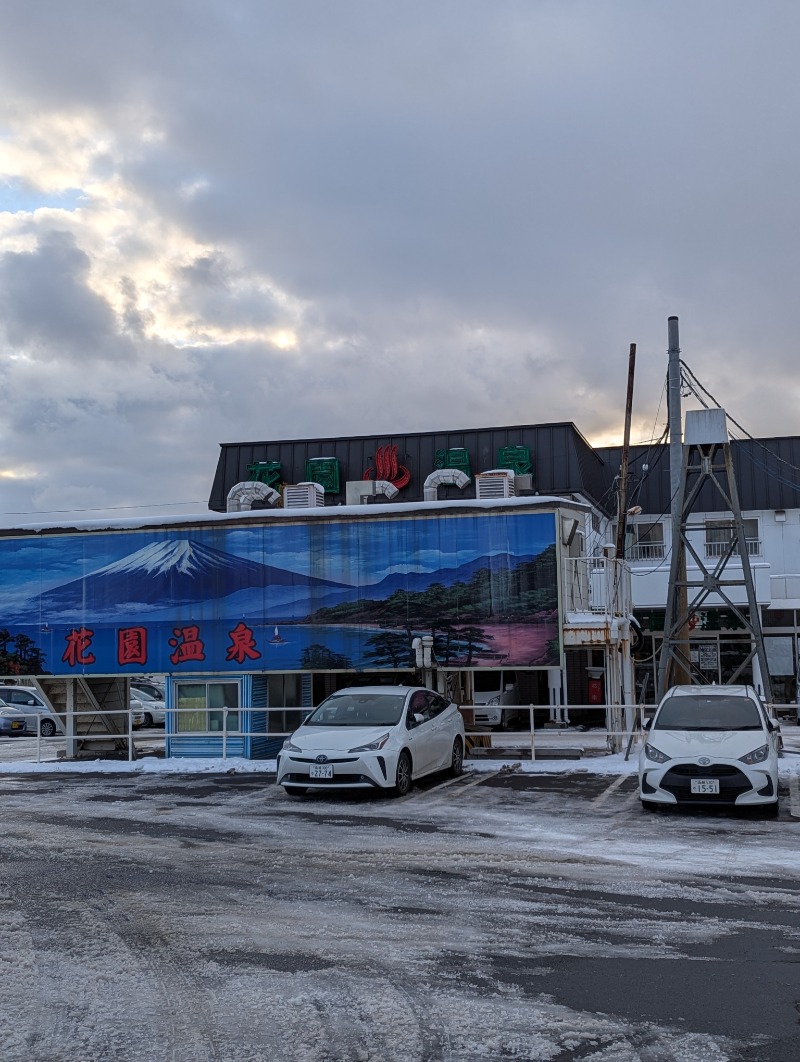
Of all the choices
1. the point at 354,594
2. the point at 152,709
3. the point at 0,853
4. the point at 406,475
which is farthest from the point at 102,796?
the point at 406,475

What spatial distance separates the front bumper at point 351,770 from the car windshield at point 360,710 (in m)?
0.99

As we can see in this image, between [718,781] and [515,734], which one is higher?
[515,734]

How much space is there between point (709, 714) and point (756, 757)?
4.88 ft

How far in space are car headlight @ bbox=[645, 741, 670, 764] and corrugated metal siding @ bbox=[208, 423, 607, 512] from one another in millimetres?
21586

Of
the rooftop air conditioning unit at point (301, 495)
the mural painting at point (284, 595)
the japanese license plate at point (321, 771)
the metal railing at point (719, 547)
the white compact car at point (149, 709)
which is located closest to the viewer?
the japanese license plate at point (321, 771)

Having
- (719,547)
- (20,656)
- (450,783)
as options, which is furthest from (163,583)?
(719,547)

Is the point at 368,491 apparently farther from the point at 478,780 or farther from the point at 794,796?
the point at 794,796

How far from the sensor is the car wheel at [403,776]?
14.0 metres

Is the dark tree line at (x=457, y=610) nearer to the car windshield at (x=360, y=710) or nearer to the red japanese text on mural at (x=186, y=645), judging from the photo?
the red japanese text on mural at (x=186, y=645)

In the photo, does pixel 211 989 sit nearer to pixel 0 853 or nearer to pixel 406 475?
pixel 0 853

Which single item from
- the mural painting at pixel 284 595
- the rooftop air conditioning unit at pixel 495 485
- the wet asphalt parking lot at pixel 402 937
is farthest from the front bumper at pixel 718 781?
the rooftop air conditioning unit at pixel 495 485

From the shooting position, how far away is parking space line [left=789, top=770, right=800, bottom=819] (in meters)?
12.8

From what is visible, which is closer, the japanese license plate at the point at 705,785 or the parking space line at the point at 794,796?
the japanese license plate at the point at 705,785

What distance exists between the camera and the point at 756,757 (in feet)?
41.1
